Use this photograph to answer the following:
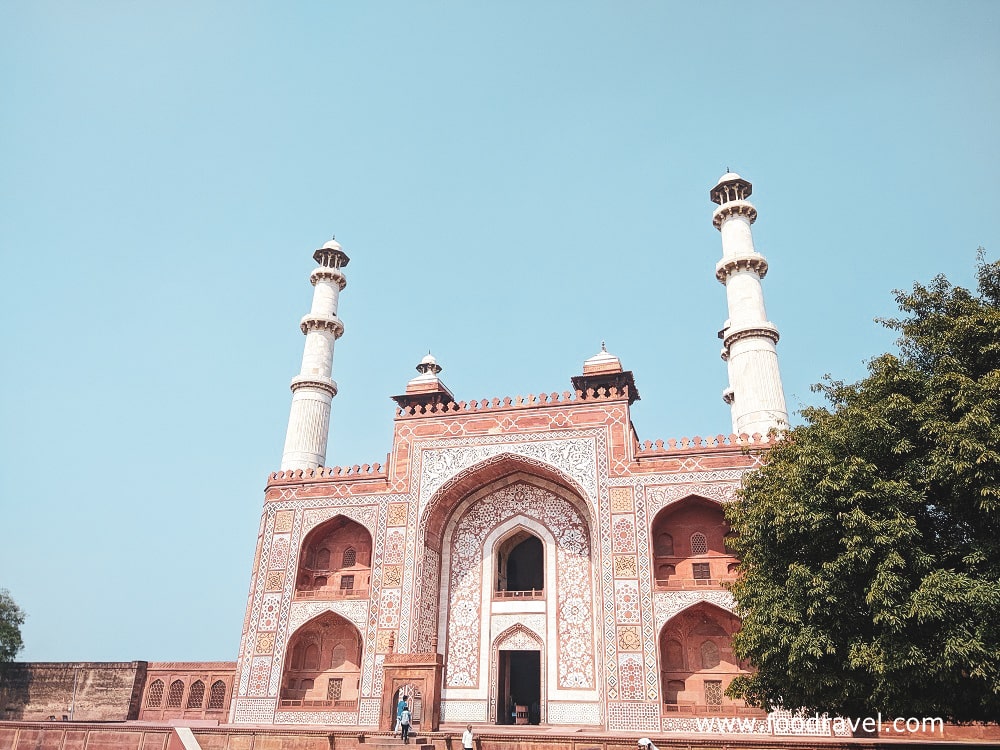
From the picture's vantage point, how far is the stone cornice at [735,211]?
819 inches

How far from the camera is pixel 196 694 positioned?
62.1ft

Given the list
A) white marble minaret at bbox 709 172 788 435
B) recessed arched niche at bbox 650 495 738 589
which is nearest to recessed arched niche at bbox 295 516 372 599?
recessed arched niche at bbox 650 495 738 589

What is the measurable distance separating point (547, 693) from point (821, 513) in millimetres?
8678

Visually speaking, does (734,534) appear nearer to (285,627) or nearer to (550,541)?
(550,541)

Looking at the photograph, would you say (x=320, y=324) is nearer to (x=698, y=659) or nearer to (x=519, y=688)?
(x=519, y=688)

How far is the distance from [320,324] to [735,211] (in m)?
12.3

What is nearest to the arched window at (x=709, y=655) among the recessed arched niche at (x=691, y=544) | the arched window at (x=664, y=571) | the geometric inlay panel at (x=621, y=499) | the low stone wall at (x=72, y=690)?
the recessed arched niche at (x=691, y=544)

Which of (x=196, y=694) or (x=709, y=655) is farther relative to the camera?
(x=196, y=694)

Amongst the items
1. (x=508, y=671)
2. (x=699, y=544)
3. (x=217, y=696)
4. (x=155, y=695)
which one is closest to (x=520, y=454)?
(x=699, y=544)

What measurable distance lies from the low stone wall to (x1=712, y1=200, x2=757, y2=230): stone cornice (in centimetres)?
1932

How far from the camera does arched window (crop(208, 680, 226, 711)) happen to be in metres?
Answer: 18.6

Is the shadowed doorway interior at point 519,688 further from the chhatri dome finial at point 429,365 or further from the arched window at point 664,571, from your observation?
the chhatri dome finial at point 429,365

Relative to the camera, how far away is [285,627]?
55.6ft

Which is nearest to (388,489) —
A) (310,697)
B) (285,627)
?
(285,627)
